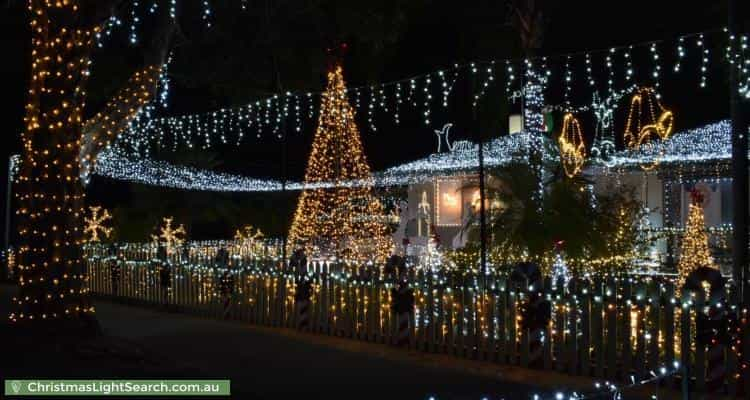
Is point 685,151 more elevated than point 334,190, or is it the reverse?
point 685,151

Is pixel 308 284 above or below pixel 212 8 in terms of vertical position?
below

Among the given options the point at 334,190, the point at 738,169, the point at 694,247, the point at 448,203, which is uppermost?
the point at 334,190

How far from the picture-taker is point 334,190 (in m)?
17.5

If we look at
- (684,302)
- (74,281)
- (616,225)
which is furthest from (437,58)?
(684,302)

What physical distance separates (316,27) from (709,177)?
10887mm

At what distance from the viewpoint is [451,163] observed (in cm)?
2078

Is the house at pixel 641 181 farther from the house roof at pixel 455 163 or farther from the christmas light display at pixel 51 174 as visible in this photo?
the christmas light display at pixel 51 174

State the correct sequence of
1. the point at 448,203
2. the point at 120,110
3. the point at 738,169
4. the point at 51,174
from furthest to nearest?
the point at 448,203 → the point at 120,110 → the point at 51,174 → the point at 738,169

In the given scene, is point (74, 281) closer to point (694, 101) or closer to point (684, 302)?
point (684, 302)

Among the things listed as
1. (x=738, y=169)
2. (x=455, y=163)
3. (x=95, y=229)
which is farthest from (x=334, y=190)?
(x=738, y=169)

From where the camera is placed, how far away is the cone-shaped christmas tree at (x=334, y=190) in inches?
683

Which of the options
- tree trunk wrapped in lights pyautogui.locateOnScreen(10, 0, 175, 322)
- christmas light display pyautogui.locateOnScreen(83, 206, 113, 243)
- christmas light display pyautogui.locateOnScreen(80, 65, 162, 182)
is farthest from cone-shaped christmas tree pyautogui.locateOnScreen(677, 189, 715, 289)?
christmas light display pyautogui.locateOnScreen(83, 206, 113, 243)

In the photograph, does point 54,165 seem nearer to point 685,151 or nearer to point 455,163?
point 455,163

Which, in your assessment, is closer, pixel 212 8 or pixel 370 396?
pixel 370 396
